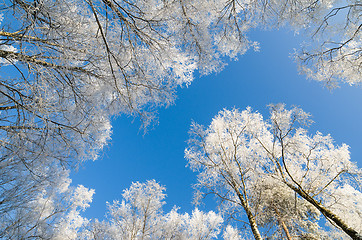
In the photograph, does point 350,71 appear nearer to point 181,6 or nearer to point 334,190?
point 181,6

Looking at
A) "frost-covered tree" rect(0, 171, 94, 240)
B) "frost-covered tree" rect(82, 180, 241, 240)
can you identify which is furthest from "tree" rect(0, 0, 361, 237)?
"frost-covered tree" rect(82, 180, 241, 240)

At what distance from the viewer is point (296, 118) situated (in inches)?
220

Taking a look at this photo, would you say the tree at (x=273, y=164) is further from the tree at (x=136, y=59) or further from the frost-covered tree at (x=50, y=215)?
the frost-covered tree at (x=50, y=215)

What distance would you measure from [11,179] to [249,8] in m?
7.32

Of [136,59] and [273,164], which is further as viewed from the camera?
[273,164]

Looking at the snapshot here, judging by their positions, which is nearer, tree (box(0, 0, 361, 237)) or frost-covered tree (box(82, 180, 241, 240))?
tree (box(0, 0, 361, 237))

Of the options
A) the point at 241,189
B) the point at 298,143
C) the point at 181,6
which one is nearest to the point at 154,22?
the point at 181,6

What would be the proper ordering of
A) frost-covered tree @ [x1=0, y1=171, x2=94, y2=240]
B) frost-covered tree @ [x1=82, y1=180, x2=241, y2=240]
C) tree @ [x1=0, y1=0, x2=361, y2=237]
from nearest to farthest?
tree @ [x1=0, y1=0, x2=361, y2=237] < frost-covered tree @ [x1=0, y1=171, x2=94, y2=240] < frost-covered tree @ [x1=82, y1=180, x2=241, y2=240]

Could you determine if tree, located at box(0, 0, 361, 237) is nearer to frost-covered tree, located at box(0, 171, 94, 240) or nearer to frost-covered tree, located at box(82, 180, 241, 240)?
frost-covered tree, located at box(0, 171, 94, 240)

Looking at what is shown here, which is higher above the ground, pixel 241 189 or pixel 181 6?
pixel 181 6

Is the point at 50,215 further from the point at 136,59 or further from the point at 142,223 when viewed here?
the point at 136,59

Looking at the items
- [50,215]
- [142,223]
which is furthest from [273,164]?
[50,215]

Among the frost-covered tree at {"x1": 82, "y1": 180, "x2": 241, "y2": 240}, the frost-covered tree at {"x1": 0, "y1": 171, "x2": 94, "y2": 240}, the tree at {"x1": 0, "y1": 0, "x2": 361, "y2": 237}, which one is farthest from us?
the frost-covered tree at {"x1": 82, "y1": 180, "x2": 241, "y2": 240}

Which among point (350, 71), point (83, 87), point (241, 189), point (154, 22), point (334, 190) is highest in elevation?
point (83, 87)
